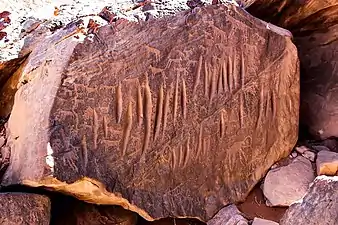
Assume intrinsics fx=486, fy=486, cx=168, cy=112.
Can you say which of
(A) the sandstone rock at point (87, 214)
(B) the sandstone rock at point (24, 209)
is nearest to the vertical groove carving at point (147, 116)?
(A) the sandstone rock at point (87, 214)

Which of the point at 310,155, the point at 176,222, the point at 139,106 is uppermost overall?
the point at 139,106

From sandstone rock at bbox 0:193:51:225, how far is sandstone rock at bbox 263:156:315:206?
881 millimetres

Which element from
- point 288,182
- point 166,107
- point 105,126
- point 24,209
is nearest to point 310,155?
point 288,182

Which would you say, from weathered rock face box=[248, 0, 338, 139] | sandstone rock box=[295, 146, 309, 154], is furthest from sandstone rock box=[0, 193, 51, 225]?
weathered rock face box=[248, 0, 338, 139]

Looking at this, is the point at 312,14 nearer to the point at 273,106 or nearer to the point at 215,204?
the point at 273,106

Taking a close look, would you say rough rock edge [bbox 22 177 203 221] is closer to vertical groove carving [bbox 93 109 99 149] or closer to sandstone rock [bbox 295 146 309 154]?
vertical groove carving [bbox 93 109 99 149]

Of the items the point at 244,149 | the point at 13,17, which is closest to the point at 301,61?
the point at 244,149

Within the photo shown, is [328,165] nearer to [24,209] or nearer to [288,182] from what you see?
[288,182]

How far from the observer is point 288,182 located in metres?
1.97

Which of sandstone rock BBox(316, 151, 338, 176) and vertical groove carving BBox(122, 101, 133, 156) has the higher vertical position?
vertical groove carving BBox(122, 101, 133, 156)

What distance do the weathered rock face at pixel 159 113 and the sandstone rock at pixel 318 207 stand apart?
0.59 metres

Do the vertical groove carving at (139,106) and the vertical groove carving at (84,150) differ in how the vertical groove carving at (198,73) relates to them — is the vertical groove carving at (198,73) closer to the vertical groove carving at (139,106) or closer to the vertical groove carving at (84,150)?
the vertical groove carving at (139,106)

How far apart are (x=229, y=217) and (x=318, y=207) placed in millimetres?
622

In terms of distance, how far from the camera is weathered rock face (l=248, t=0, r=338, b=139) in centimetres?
220
